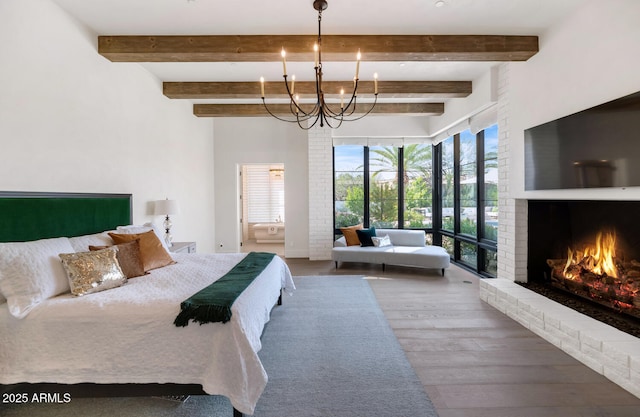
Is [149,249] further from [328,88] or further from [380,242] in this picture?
[380,242]

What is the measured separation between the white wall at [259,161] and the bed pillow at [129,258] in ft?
12.5

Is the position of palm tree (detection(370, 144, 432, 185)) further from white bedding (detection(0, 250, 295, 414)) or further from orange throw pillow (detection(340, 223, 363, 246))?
white bedding (detection(0, 250, 295, 414))

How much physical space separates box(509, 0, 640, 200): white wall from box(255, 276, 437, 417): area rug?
6.97 feet

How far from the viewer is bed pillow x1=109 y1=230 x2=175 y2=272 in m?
2.74

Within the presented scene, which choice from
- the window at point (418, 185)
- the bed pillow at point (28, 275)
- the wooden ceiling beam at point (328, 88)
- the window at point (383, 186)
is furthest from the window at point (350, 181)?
the bed pillow at point (28, 275)

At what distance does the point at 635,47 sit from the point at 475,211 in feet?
10.1

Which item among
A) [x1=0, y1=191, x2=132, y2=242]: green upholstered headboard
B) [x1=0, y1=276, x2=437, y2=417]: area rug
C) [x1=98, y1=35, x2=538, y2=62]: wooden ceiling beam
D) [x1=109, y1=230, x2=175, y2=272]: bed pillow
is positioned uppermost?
[x1=98, y1=35, x2=538, y2=62]: wooden ceiling beam

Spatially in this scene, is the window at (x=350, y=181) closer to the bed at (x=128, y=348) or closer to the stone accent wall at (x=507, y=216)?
the stone accent wall at (x=507, y=216)

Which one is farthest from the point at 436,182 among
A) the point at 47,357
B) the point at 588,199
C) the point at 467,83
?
the point at 47,357

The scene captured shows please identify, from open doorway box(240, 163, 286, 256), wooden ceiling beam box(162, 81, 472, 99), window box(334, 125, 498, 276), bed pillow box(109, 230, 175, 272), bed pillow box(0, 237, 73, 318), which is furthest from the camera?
open doorway box(240, 163, 286, 256)

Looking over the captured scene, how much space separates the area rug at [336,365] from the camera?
72.0 inches

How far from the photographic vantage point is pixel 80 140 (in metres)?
2.79

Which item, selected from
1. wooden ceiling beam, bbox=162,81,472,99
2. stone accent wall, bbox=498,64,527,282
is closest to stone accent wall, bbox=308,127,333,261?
wooden ceiling beam, bbox=162,81,472,99

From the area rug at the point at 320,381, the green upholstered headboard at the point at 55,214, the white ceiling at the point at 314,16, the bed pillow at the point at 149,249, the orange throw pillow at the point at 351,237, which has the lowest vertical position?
the area rug at the point at 320,381
